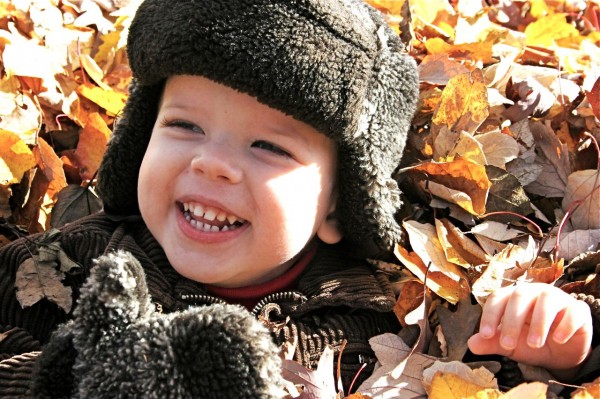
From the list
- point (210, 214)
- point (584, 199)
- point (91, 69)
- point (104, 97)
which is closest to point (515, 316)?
point (584, 199)

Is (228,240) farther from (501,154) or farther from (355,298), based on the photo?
(501,154)

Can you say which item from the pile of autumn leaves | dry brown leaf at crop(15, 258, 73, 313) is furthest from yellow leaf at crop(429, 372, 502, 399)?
dry brown leaf at crop(15, 258, 73, 313)

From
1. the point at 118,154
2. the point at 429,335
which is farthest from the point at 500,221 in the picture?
the point at 118,154

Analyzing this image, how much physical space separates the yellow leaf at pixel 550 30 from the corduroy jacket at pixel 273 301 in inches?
56.8

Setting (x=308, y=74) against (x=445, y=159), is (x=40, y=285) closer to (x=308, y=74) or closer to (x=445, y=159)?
(x=308, y=74)

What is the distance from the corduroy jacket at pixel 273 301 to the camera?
1.95 meters

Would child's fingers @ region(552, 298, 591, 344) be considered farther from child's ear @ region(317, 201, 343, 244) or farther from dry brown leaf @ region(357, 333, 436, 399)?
child's ear @ region(317, 201, 343, 244)

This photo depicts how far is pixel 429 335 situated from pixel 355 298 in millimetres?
211

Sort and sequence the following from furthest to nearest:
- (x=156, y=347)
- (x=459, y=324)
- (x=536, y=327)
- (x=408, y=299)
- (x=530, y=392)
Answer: (x=408, y=299), (x=459, y=324), (x=536, y=327), (x=530, y=392), (x=156, y=347)

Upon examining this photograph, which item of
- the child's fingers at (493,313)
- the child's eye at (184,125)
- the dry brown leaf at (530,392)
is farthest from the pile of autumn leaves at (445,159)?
the child's eye at (184,125)

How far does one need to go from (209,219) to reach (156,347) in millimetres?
485

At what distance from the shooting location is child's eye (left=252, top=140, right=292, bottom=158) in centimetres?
190

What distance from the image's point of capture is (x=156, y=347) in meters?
1.48

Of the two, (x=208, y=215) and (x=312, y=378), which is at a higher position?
(x=208, y=215)
